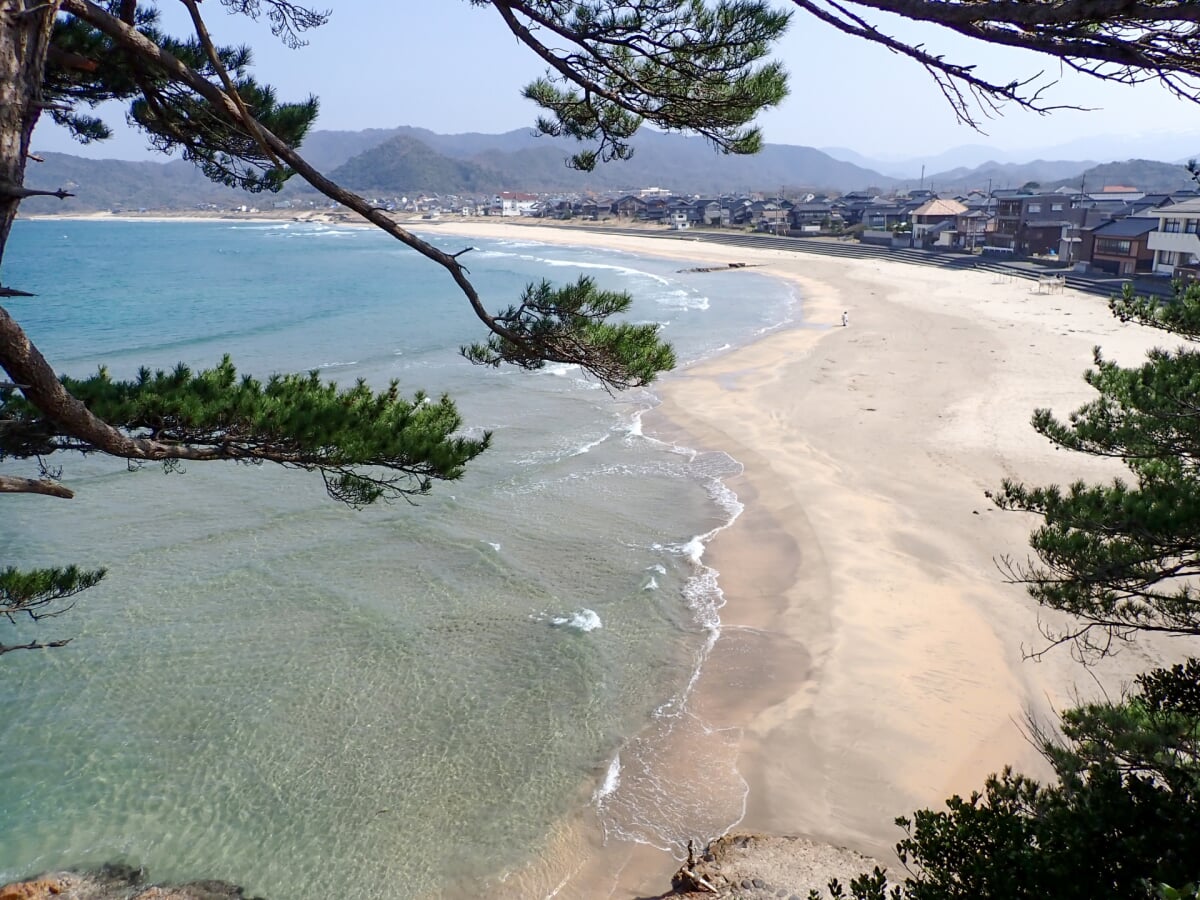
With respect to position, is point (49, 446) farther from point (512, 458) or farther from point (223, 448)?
point (512, 458)

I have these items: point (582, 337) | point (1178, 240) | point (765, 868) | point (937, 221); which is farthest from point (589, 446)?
point (937, 221)

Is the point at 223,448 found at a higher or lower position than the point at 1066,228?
lower

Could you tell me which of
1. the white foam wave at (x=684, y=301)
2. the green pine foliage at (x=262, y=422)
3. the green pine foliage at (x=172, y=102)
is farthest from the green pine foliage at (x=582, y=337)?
the white foam wave at (x=684, y=301)

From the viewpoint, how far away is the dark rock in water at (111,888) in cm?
639

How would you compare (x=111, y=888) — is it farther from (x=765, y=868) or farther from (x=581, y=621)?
(x=581, y=621)

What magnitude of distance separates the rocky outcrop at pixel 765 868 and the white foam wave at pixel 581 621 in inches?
149

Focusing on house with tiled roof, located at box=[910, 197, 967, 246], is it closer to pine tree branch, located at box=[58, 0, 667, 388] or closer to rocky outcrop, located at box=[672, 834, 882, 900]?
rocky outcrop, located at box=[672, 834, 882, 900]

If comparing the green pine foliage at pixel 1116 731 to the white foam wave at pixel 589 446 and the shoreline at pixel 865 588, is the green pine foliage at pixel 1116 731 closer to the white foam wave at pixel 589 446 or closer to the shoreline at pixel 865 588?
the shoreline at pixel 865 588

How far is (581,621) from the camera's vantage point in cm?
1041

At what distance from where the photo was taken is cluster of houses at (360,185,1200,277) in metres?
33.3

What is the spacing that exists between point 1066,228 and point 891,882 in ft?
165

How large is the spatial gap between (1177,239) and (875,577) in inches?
1154

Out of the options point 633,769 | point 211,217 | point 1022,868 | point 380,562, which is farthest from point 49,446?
point 211,217

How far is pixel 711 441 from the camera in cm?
1795
